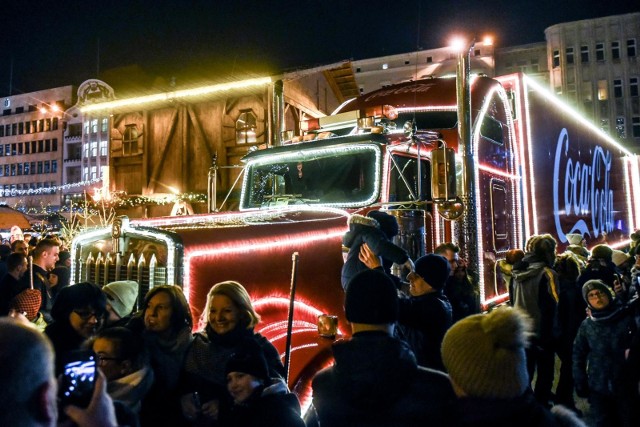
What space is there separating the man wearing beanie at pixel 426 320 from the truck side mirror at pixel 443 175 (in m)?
1.24

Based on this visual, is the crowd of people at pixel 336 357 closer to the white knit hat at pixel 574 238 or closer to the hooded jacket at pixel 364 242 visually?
the hooded jacket at pixel 364 242

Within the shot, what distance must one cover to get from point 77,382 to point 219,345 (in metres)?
1.44

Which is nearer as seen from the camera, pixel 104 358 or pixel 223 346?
pixel 104 358

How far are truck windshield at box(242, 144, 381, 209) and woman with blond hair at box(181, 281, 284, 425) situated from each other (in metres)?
2.39

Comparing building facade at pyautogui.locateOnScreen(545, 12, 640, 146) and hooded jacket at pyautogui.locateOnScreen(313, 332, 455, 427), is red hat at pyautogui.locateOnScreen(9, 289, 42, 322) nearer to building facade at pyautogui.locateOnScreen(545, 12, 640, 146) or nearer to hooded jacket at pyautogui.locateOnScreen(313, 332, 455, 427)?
hooded jacket at pyautogui.locateOnScreen(313, 332, 455, 427)

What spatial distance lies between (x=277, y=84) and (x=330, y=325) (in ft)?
16.2

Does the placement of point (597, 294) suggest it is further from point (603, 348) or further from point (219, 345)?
point (219, 345)

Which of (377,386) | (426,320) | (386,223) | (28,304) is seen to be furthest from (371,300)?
(28,304)

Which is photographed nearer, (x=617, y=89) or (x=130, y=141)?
(x=130, y=141)

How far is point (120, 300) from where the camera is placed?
12.0ft

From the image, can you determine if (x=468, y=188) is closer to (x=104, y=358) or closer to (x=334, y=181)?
(x=334, y=181)

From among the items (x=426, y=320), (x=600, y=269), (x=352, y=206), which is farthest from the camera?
(x=600, y=269)

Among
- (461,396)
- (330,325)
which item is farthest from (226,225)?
(461,396)

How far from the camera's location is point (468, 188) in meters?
5.46
